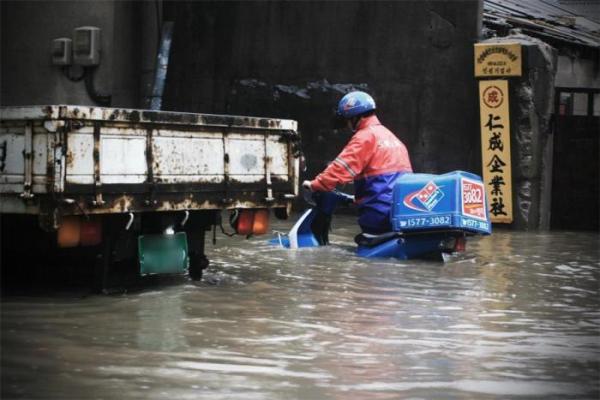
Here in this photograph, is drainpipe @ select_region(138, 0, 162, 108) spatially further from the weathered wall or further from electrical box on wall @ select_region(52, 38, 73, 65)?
electrical box on wall @ select_region(52, 38, 73, 65)

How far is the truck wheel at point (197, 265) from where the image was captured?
28.6ft

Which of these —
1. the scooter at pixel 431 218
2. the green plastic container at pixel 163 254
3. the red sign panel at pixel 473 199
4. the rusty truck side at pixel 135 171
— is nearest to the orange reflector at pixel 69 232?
the rusty truck side at pixel 135 171

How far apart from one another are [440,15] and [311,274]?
7.00 m

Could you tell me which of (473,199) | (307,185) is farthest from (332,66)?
(473,199)

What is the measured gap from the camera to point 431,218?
10.3 metres

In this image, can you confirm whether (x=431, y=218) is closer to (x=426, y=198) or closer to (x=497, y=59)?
(x=426, y=198)

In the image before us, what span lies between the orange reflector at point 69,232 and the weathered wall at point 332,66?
27.7 ft

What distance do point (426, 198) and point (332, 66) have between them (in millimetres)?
6278

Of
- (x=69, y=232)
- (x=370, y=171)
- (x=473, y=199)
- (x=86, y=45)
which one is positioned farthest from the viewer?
(x=86, y=45)

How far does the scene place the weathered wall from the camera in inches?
597

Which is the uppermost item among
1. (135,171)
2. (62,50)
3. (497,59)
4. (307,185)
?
(62,50)

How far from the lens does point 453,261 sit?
1050 cm

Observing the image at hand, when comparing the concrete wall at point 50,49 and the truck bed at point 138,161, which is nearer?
the truck bed at point 138,161

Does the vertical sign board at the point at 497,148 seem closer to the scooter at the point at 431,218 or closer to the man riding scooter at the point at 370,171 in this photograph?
the man riding scooter at the point at 370,171
